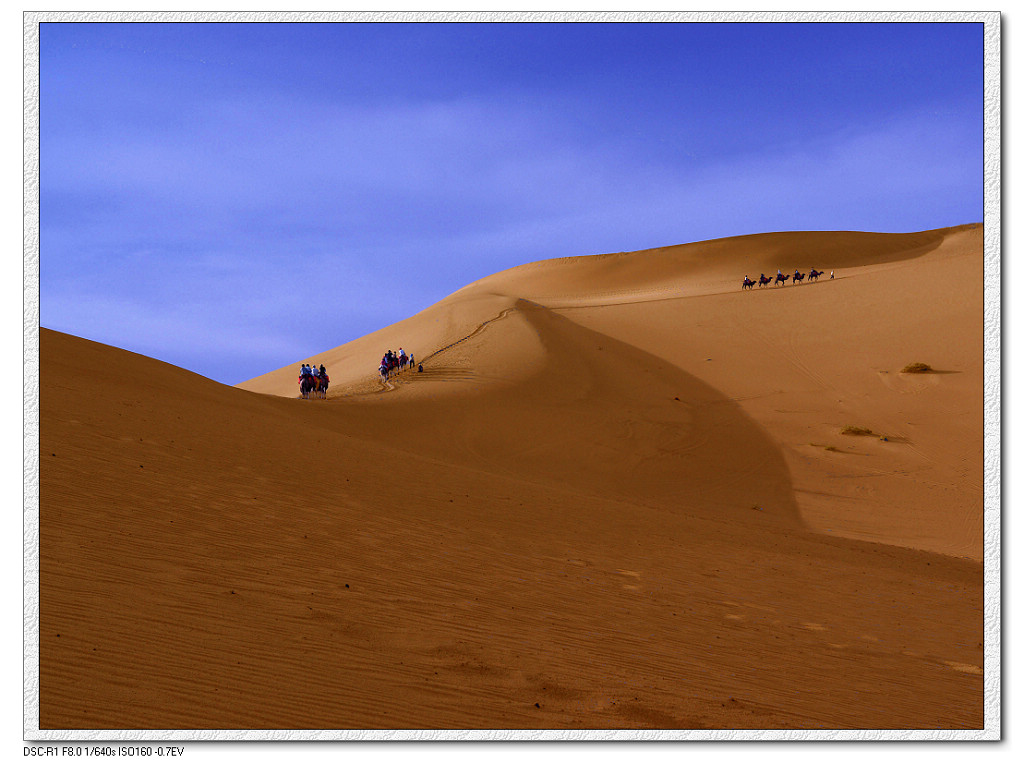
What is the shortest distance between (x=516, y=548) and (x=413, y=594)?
2757 mm

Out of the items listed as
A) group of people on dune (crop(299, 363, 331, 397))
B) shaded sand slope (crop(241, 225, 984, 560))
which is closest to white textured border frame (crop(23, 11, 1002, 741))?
shaded sand slope (crop(241, 225, 984, 560))

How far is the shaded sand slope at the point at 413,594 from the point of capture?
5.57m

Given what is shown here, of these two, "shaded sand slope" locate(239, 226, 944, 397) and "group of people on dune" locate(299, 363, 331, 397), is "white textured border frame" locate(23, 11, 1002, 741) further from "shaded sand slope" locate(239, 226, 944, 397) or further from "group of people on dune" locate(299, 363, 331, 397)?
"shaded sand slope" locate(239, 226, 944, 397)

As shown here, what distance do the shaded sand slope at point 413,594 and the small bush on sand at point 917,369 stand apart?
484 inches

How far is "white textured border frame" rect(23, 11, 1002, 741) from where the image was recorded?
5.02 meters

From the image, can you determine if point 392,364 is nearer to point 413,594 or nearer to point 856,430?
point 856,430

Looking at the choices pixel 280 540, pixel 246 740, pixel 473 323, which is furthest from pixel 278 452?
pixel 473 323

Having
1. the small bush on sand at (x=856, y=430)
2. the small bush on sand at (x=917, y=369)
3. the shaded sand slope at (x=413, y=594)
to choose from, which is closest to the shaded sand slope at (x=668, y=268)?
the small bush on sand at (x=917, y=369)

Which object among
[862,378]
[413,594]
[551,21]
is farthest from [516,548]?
[862,378]

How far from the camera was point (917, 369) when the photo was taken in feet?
86.3

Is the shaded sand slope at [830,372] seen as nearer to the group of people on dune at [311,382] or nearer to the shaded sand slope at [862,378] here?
the shaded sand slope at [862,378]

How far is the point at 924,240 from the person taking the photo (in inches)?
2394

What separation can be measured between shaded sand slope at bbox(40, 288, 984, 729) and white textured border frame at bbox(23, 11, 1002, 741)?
23cm

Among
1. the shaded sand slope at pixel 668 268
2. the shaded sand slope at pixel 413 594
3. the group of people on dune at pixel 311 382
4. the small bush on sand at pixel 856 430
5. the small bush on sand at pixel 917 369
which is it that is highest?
the shaded sand slope at pixel 668 268
